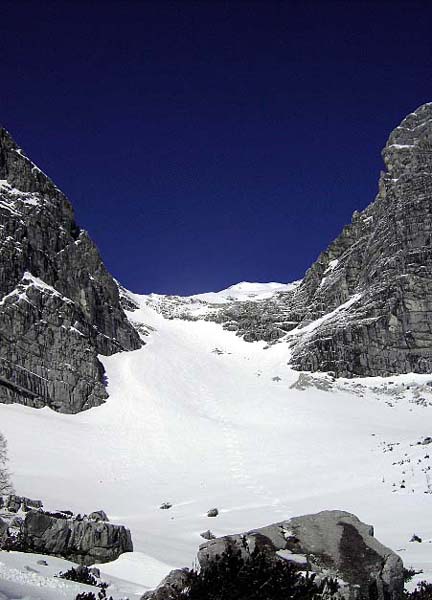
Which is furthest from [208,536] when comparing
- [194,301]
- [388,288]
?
[194,301]

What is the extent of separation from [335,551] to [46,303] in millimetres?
46221

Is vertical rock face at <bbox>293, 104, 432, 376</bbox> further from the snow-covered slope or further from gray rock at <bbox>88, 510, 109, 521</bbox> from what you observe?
gray rock at <bbox>88, 510, 109, 521</bbox>

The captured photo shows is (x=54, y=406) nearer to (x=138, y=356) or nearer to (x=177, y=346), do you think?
(x=138, y=356)

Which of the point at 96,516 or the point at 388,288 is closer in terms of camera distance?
the point at 96,516

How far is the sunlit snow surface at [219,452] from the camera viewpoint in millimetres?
18141

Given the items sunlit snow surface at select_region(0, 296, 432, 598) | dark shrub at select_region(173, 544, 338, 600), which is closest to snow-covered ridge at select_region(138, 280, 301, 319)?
sunlit snow surface at select_region(0, 296, 432, 598)

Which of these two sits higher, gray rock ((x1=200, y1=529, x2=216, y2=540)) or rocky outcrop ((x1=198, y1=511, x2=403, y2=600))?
rocky outcrop ((x1=198, y1=511, x2=403, y2=600))

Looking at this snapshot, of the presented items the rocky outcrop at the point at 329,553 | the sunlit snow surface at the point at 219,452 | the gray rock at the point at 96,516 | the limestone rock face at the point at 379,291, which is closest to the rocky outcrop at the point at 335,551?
the rocky outcrop at the point at 329,553

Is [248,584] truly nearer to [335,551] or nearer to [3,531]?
[335,551]

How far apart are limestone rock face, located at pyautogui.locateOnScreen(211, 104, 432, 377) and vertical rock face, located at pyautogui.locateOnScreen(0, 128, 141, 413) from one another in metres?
25.2

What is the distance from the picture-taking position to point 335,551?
8391 mm

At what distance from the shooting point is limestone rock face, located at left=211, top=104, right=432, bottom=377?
203 ft

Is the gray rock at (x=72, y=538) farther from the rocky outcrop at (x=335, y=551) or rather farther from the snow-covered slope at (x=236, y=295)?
the snow-covered slope at (x=236, y=295)

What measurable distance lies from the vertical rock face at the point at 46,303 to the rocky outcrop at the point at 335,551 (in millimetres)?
38788
